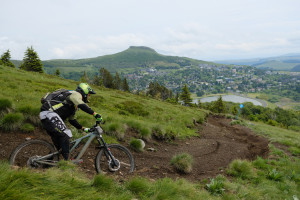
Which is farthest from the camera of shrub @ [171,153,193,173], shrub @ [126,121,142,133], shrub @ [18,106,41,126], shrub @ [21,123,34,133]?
shrub @ [126,121,142,133]

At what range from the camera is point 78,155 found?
5914 mm

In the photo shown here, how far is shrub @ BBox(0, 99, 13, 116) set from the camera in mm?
8516

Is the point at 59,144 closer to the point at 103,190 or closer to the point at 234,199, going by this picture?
the point at 103,190

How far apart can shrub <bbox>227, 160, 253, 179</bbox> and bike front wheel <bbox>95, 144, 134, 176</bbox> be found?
5.01m

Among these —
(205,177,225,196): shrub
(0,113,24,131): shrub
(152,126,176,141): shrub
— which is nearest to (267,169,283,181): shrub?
(205,177,225,196): shrub

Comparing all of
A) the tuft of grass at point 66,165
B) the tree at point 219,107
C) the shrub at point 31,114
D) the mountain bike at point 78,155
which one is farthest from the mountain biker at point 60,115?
the tree at point 219,107

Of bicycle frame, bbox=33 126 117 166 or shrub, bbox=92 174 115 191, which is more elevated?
bicycle frame, bbox=33 126 117 166

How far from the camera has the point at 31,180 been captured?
11.4ft

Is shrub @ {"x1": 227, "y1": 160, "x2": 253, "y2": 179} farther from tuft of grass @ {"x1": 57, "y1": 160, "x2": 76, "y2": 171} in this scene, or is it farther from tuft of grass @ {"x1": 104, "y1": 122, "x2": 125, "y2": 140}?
tuft of grass @ {"x1": 57, "y1": 160, "x2": 76, "y2": 171}

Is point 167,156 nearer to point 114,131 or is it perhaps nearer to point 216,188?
point 114,131

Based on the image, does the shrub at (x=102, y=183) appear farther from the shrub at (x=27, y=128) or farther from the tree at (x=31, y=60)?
the tree at (x=31, y=60)

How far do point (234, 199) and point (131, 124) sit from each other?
26.1 ft

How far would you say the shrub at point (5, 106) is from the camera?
852cm

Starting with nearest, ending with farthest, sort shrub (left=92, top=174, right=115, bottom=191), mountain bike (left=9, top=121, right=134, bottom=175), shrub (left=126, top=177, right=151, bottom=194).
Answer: shrub (left=92, top=174, right=115, bottom=191) → shrub (left=126, top=177, right=151, bottom=194) → mountain bike (left=9, top=121, right=134, bottom=175)
